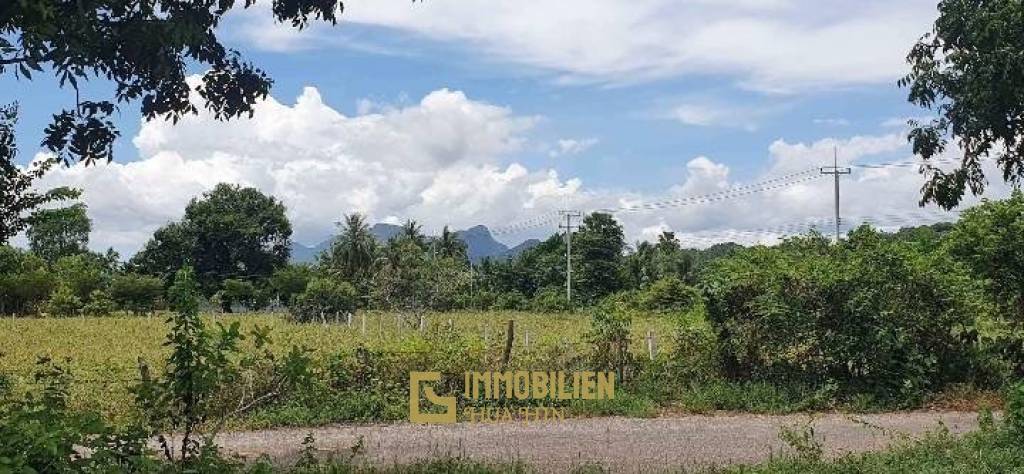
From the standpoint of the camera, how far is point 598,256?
5938 cm

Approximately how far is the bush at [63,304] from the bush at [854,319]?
A: 39047mm

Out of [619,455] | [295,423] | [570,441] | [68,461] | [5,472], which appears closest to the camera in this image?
[5,472]

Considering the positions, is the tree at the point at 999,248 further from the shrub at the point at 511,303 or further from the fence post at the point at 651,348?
the shrub at the point at 511,303

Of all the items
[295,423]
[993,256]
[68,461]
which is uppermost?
[993,256]

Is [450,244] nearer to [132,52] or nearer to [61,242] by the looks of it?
[61,242]

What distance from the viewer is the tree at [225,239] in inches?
2453

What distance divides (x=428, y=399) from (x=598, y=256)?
4841cm

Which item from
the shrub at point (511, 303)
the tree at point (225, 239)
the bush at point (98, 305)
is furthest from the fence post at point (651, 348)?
the tree at point (225, 239)

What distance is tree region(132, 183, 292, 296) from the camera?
62312mm

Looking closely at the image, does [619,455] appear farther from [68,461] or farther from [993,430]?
[68,461]

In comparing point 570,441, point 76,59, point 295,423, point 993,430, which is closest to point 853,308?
point 993,430

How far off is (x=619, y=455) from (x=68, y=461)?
5534 mm

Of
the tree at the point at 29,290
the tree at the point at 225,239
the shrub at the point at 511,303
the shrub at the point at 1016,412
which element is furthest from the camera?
the tree at the point at 225,239

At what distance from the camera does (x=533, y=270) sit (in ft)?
214
